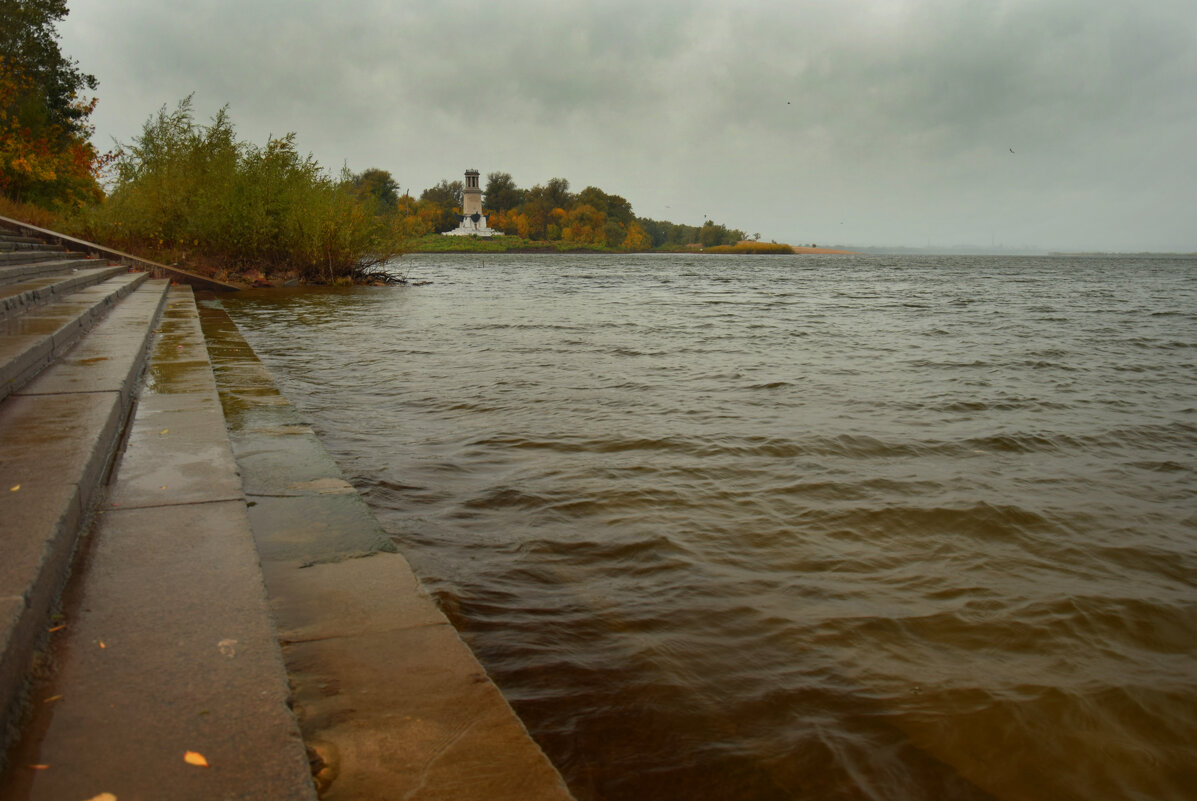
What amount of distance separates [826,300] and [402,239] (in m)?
16.3

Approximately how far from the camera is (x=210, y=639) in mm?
2107

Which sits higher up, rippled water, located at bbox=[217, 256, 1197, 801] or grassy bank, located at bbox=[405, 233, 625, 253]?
rippled water, located at bbox=[217, 256, 1197, 801]

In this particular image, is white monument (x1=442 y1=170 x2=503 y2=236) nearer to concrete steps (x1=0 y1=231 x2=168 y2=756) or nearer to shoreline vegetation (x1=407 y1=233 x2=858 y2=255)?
shoreline vegetation (x1=407 y1=233 x2=858 y2=255)

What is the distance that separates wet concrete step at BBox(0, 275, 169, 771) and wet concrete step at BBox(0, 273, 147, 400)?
87 mm

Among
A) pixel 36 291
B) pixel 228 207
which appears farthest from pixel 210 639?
pixel 228 207

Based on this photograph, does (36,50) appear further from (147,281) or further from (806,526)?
(806,526)

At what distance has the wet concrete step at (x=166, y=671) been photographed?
158 centimetres

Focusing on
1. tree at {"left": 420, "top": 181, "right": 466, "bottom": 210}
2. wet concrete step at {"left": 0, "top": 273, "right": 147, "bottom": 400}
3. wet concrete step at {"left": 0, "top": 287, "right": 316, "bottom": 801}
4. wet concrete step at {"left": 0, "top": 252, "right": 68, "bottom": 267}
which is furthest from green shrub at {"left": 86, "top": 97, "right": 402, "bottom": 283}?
tree at {"left": 420, "top": 181, "right": 466, "bottom": 210}

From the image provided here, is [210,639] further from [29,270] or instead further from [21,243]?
[21,243]

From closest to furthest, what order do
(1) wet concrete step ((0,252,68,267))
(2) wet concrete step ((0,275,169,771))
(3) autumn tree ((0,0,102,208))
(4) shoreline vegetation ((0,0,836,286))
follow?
(2) wet concrete step ((0,275,169,771))
(1) wet concrete step ((0,252,68,267))
(4) shoreline vegetation ((0,0,836,286))
(3) autumn tree ((0,0,102,208))

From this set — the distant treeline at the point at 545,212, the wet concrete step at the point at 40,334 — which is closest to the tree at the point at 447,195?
the distant treeline at the point at 545,212

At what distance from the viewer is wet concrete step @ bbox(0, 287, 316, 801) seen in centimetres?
158

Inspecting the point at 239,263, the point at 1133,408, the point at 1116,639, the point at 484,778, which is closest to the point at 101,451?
the point at 484,778

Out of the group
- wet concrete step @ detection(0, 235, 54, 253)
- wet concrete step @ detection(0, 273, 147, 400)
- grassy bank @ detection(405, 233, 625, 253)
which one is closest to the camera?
wet concrete step @ detection(0, 273, 147, 400)
